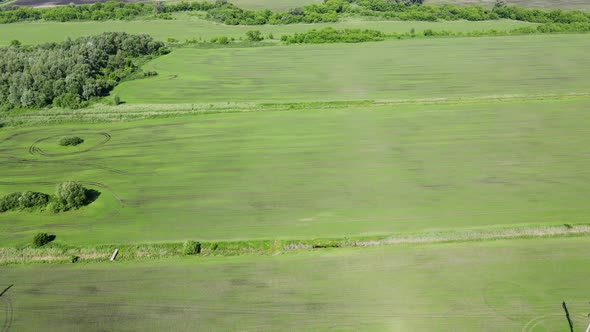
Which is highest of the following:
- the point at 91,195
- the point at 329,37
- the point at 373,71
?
the point at 329,37

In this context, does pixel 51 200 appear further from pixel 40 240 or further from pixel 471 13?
pixel 471 13

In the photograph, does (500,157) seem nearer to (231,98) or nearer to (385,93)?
(385,93)

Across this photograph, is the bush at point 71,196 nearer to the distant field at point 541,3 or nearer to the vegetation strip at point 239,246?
the vegetation strip at point 239,246

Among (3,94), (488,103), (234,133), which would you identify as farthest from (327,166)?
(3,94)

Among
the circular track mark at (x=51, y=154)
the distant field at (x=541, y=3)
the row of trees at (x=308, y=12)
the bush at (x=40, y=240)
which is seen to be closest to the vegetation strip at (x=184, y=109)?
the circular track mark at (x=51, y=154)

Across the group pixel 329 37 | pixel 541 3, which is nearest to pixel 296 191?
pixel 329 37

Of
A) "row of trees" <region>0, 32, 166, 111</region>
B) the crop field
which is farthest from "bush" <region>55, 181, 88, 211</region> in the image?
→ "row of trees" <region>0, 32, 166, 111</region>
